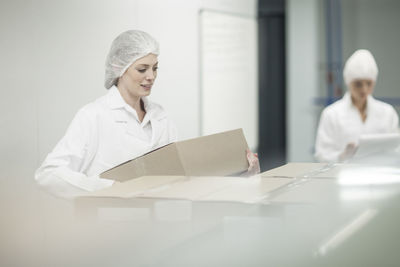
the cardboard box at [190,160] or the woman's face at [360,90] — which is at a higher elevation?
the woman's face at [360,90]

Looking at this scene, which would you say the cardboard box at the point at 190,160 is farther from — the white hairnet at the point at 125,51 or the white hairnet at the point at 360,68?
the white hairnet at the point at 360,68

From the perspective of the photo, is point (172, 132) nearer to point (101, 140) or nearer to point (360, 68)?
point (101, 140)

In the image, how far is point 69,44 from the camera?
102 centimetres

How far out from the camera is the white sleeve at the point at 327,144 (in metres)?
1.32

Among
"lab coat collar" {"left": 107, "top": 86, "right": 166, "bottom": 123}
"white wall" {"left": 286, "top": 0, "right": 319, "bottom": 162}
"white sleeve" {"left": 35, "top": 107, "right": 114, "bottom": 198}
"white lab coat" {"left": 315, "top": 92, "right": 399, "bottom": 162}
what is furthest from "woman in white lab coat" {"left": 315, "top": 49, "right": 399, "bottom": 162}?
"white sleeve" {"left": 35, "top": 107, "right": 114, "bottom": 198}

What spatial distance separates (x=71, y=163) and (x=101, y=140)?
0.06 meters

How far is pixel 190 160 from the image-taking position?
0.79 meters

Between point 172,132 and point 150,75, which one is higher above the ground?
point 150,75

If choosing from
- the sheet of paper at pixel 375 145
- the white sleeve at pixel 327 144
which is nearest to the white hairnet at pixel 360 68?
the white sleeve at pixel 327 144

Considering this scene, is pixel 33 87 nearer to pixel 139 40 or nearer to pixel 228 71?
pixel 139 40

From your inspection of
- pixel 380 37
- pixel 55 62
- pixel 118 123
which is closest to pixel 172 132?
pixel 118 123

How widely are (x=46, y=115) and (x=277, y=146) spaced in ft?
2.76

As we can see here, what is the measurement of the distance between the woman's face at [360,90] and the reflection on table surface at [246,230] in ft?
3.21

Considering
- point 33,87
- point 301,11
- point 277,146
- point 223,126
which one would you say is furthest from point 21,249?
point 301,11
